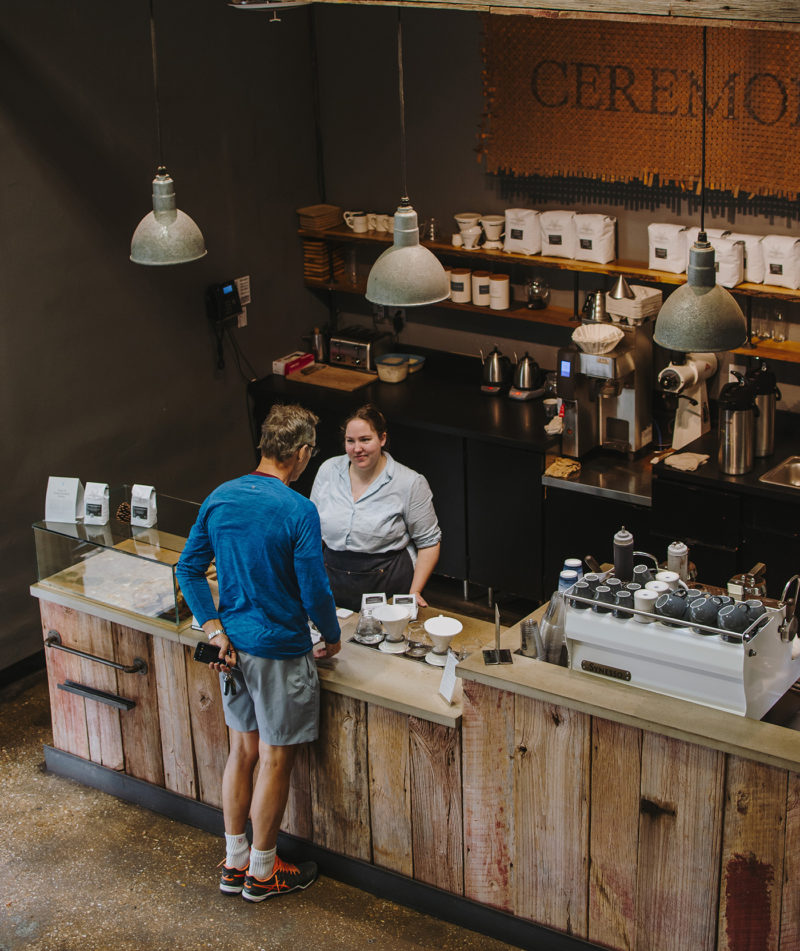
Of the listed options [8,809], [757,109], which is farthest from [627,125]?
[8,809]

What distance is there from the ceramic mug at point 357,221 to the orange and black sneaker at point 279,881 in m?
3.85

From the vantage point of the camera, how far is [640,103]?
579cm

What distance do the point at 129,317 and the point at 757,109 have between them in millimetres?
3092

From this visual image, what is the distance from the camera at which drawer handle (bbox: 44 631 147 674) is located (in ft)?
14.4

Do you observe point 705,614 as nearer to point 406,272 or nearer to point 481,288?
point 406,272

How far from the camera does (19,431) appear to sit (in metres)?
5.53

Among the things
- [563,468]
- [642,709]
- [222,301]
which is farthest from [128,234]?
[642,709]

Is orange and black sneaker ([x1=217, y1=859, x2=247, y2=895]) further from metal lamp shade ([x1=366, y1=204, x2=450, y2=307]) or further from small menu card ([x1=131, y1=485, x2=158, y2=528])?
metal lamp shade ([x1=366, y1=204, x2=450, y2=307])

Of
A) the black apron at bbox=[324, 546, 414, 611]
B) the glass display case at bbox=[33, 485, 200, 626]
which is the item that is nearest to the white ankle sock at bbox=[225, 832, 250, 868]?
the glass display case at bbox=[33, 485, 200, 626]

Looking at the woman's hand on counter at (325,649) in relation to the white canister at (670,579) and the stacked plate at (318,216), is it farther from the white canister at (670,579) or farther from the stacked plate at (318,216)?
the stacked plate at (318,216)

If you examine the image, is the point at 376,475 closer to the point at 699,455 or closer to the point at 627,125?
the point at 699,455

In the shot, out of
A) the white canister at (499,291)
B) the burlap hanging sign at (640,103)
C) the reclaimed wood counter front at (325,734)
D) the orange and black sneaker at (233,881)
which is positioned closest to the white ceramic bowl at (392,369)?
the white canister at (499,291)

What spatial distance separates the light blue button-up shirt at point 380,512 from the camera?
15.5 ft

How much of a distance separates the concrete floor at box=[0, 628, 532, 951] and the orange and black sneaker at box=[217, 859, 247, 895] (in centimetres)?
3
